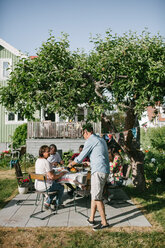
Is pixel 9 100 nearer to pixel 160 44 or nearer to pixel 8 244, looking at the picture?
pixel 8 244

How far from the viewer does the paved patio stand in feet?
17.6

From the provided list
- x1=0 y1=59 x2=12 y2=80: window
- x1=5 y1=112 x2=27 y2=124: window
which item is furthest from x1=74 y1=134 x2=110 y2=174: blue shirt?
x1=0 y1=59 x2=12 y2=80: window

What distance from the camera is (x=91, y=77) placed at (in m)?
7.29

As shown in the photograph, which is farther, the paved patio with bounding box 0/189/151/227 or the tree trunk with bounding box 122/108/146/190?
the tree trunk with bounding box 122/108/146/190

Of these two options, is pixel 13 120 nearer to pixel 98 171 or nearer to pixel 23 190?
pixel 23 190

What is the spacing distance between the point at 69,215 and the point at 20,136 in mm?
11983

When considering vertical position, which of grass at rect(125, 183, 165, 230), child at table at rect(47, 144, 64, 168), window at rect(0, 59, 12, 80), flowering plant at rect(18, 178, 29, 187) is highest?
window at rect(0, 59, 12, 80)

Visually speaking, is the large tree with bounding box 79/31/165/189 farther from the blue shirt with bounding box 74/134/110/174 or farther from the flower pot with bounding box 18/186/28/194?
the flower pot with bounding box 18/186/28/194

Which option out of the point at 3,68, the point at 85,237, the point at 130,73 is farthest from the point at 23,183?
the point at 3,68

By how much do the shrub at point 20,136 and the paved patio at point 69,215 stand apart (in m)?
10.0

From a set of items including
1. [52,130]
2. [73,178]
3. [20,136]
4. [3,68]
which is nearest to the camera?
[73,178]

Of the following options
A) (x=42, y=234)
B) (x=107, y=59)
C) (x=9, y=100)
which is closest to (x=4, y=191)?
(x=9, y=100)

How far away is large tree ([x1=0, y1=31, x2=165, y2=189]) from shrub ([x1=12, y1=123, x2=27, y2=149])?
9.88 m

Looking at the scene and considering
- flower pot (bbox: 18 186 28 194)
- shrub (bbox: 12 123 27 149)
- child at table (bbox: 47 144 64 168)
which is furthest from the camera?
shrub (bbox: 12 123 27 149)
